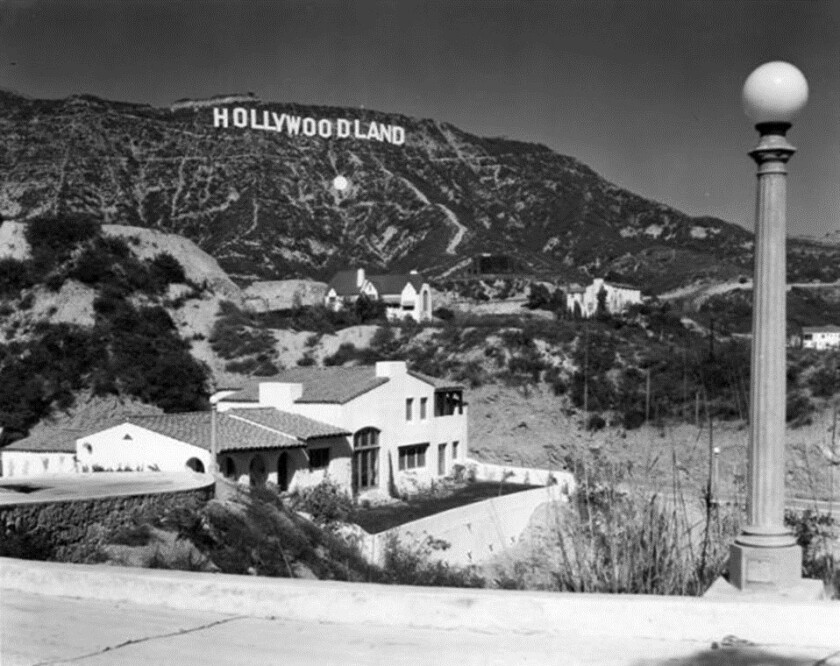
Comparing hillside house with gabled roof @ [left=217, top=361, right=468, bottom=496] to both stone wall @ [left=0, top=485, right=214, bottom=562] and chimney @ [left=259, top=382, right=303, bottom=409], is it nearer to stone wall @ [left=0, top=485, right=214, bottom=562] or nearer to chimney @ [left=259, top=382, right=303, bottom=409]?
chimney @ [left=259, top=382, right=303, bottom=409]

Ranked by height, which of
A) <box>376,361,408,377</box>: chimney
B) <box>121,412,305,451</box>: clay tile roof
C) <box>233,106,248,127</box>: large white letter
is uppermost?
<box>233,106,248,127</box>: large white letter

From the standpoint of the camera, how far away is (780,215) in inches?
234

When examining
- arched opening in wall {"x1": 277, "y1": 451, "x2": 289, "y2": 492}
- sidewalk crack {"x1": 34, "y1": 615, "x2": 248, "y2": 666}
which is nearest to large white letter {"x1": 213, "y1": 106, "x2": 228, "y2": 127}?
arched opening in wall {"x1": 277, "y1": 451, "x2": 289, "y2": 492}

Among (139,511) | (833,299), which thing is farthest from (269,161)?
(139,511)

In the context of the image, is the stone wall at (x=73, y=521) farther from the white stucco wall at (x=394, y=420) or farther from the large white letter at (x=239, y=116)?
the large white letter at (x=239, y=116)

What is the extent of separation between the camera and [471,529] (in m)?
22.0

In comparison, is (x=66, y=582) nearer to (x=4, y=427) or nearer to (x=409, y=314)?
(x=4, y=427)

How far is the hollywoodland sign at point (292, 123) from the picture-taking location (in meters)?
75.7

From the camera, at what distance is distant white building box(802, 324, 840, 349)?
53125 mm

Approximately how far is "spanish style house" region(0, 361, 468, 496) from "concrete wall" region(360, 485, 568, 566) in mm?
4364

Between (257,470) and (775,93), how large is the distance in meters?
19.2

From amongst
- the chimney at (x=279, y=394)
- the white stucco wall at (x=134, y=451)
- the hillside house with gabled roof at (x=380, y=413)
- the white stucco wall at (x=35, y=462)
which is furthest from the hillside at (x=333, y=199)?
the white stucco wall at (x=134, y=451)

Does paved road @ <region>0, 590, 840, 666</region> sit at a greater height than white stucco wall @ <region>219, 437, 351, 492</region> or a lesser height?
greater

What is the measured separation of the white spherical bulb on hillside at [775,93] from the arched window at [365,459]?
2209 centimetres
